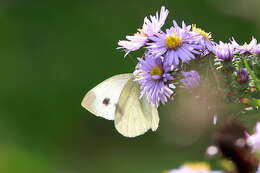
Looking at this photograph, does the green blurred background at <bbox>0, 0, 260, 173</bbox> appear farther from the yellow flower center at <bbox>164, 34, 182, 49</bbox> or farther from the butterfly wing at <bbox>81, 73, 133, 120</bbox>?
the yellow flower center at <bbox>164, 34, 182, 49</bbox>

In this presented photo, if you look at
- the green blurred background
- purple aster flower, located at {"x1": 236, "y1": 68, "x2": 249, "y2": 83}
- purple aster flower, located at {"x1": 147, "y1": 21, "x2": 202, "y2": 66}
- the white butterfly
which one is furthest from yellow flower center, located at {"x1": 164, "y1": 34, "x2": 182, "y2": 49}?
the green blurred background

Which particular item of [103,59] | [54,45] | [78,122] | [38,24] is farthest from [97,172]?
[38,24]

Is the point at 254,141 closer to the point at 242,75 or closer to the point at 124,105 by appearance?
the point at 242,75

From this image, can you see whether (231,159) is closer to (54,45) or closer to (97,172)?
(97,172)

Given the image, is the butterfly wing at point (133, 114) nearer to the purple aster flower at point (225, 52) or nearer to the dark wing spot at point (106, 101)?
the dark wing spot at point (106, 101)

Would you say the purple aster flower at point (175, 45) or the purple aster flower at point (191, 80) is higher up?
the purple aster flower at point (175, 45)

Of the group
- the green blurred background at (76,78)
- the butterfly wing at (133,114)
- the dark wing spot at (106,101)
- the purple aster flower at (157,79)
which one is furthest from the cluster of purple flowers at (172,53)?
the green blurred background at (76,78)

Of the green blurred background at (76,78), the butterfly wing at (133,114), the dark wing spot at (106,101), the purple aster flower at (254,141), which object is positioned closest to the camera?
the purple aster flower at (254,141)
